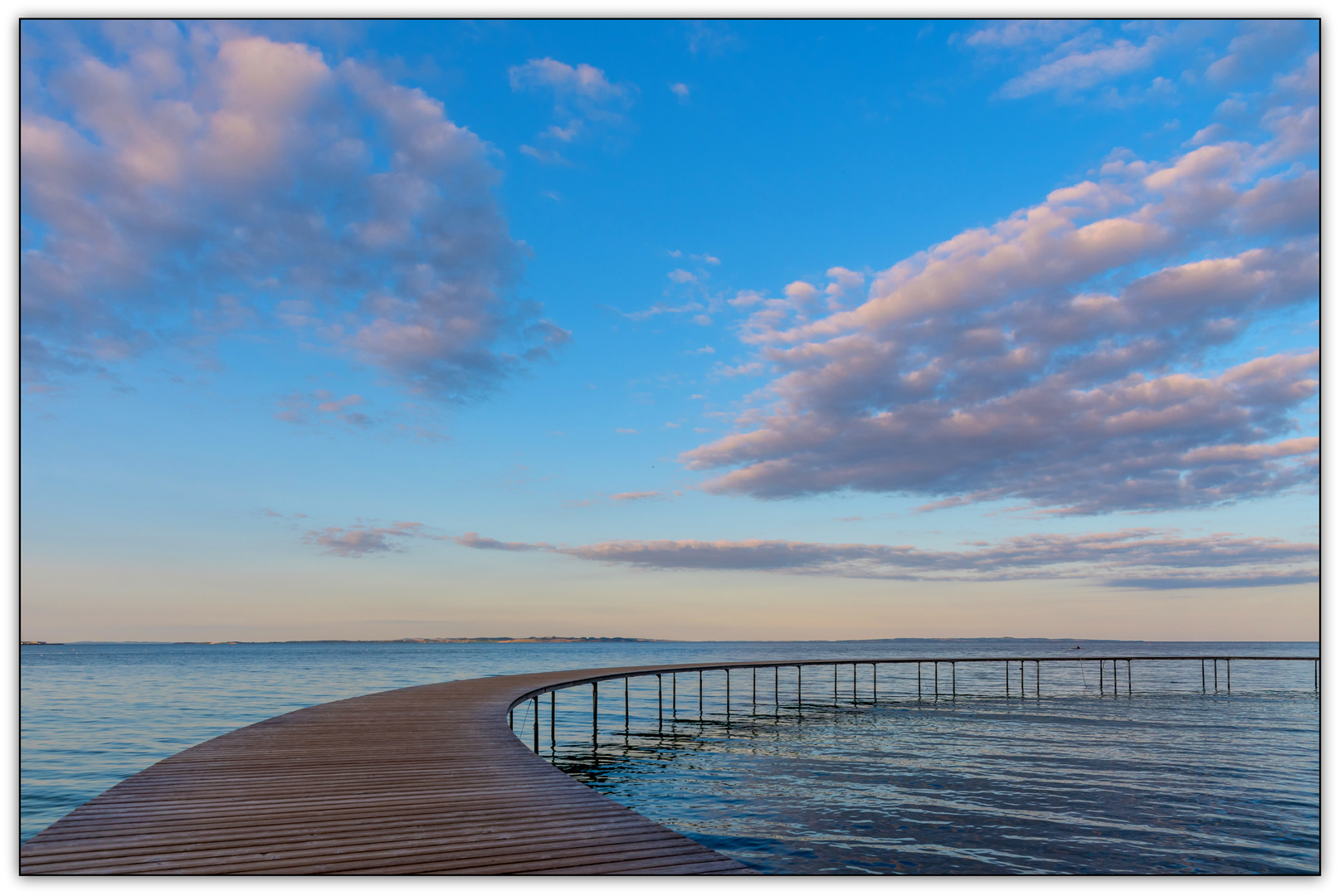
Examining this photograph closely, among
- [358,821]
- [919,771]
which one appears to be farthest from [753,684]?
[358,821]

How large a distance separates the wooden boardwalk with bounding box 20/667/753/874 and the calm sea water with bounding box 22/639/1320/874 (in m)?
4.78

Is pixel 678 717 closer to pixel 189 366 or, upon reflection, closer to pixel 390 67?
pixel 189 366

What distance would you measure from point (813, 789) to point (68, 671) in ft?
280

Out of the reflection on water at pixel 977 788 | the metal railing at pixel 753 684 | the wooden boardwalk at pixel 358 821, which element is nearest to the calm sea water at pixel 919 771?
the reflection on water at pixel 977 788

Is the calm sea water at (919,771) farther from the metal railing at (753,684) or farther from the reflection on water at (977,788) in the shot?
the metal railing at (753,684)

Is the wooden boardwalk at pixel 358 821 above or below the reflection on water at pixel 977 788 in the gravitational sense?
above

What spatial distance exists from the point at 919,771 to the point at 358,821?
15.6 m

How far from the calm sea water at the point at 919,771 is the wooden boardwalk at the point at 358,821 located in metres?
4.78

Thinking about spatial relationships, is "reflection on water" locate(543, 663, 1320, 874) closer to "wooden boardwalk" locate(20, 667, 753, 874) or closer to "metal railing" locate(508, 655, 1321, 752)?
"metal railing" locate(508, 655, 1321, 752)

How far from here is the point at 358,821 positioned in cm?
686

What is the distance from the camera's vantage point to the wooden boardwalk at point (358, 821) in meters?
5.62

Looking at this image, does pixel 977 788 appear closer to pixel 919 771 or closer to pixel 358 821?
pixel 919 771

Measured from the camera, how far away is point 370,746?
39.0ft

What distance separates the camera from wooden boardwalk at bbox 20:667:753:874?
18.4 ft
